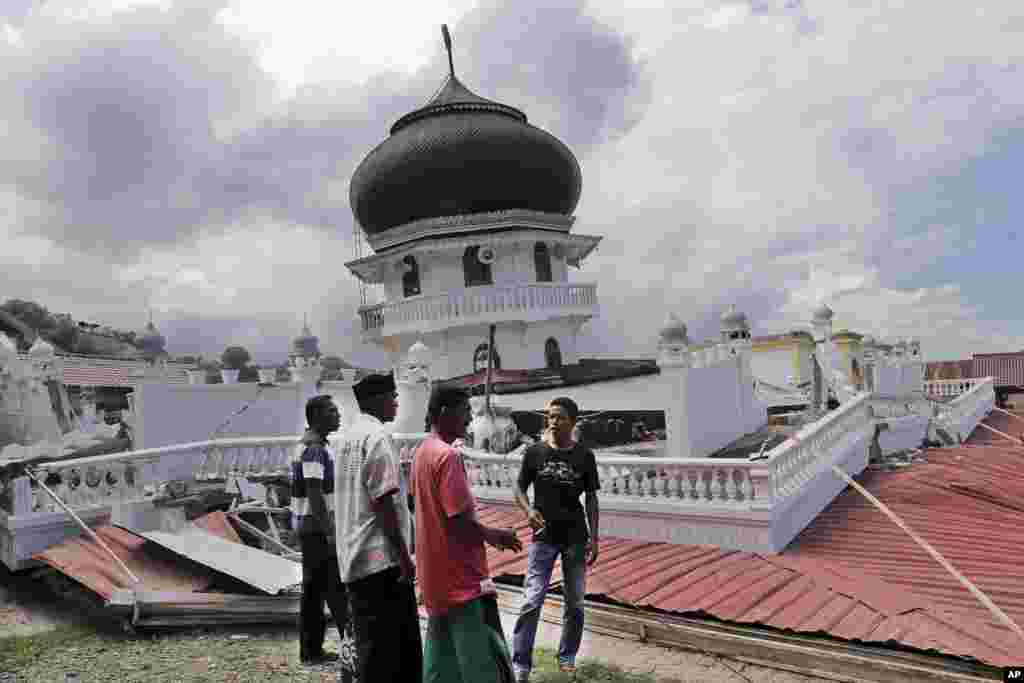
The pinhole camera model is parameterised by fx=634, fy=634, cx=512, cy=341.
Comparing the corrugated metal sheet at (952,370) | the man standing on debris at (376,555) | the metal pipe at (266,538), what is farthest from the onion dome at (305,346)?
the corrugated metal sheet at (952,370)

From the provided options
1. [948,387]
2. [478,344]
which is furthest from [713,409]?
[948,387]

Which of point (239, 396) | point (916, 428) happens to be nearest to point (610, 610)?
point (239, 396)

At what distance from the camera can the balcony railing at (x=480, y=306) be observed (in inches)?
597

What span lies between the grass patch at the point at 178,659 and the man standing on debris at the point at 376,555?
1138 mm

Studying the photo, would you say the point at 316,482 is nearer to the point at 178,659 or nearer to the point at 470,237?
the point at 178,659

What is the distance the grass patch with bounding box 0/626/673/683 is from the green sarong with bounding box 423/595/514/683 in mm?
1020

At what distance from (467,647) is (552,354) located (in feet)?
45.5

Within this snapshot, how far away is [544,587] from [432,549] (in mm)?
1193

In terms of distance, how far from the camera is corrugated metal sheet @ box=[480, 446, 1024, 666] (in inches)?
163

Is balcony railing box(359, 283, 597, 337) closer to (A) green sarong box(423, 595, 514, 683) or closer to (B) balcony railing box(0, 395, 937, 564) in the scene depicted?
(B) balcony railing box(0, 395, 937, 564)

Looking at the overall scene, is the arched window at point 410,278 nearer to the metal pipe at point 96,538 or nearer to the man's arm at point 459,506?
the metal pipe at point 96,538

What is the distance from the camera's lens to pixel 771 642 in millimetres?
4016

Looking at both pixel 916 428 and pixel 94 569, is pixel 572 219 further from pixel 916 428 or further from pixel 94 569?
pixel 94 569

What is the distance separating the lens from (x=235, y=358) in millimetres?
13633
